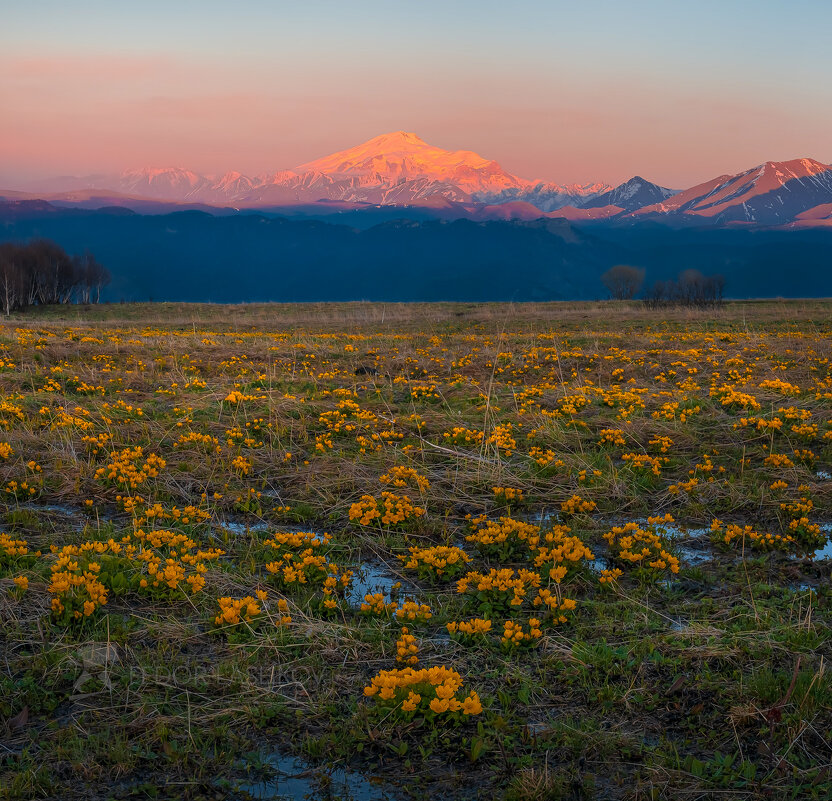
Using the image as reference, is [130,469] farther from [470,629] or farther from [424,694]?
[424,694]

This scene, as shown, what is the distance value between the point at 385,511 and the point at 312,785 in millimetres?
3846

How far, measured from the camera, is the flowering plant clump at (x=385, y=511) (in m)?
7.03

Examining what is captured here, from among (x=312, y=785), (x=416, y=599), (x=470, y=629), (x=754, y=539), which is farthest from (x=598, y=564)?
(x=312, y=785)

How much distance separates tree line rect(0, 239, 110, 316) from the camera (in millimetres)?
92375

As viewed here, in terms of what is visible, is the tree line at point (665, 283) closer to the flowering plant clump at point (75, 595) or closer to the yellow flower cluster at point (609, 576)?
the yellow flower cluster at point (609, 576)

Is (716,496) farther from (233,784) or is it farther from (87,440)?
(87,440)

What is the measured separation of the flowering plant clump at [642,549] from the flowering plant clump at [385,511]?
2039mm

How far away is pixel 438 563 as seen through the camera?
231 inches

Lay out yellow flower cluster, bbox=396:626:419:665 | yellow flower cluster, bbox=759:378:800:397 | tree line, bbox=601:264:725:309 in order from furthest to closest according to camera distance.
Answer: tree line, bbox=601:264:725:309 < yellow flower cluster, bbox=759:378:800:397 < yellow flower cluster, bbox=396:626:419:665

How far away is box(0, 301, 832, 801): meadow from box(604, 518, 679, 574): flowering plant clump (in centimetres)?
3

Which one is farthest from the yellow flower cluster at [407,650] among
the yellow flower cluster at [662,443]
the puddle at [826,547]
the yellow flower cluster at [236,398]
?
the yellow flower cluster at [236,398]

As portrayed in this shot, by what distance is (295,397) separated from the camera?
494 inches

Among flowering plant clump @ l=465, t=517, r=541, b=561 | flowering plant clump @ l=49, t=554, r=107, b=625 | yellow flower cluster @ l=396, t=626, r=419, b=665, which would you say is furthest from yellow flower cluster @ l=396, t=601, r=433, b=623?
flowering plant clump @ l=49, t=554, r=107, b=625

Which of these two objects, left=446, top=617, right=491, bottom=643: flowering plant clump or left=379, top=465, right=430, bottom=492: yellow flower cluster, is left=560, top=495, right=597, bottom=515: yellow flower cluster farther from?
left=446, top=617, right=491, bottom=643: flowering plant clump
